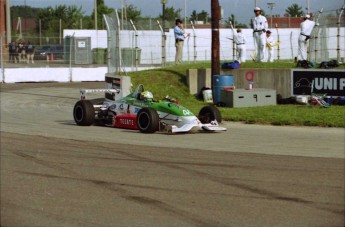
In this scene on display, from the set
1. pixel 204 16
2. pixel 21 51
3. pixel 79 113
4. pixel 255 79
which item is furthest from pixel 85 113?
pixel 204 16

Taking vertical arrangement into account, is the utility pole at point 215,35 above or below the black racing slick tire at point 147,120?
above

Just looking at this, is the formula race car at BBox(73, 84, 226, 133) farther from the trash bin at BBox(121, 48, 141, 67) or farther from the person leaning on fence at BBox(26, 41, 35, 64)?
the person leaning on fence at BBox(26, 41, 35, 64)

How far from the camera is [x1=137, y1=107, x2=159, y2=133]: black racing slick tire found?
48.7ft

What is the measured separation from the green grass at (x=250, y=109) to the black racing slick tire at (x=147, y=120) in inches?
130

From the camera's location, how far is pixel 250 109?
63.6 ft

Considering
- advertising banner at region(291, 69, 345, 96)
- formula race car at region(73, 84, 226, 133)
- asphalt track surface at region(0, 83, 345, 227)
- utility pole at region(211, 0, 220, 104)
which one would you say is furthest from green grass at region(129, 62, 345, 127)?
formula race car at region(73, 84, 226, 133)

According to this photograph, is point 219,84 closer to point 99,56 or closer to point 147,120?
point 147,120

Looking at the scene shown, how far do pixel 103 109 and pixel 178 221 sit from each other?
9.79 metres

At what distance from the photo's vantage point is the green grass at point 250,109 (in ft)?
54.6

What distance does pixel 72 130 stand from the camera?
15.8 m

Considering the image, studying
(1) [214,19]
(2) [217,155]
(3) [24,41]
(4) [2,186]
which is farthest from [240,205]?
(3) [24,41]

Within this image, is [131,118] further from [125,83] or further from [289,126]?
[125,83]

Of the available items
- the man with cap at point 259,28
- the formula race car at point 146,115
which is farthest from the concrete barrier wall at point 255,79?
the formula race car at point 146,115

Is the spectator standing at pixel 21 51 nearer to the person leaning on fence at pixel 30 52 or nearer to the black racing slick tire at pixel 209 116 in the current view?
the person leaning on fence at pixel 30 52
